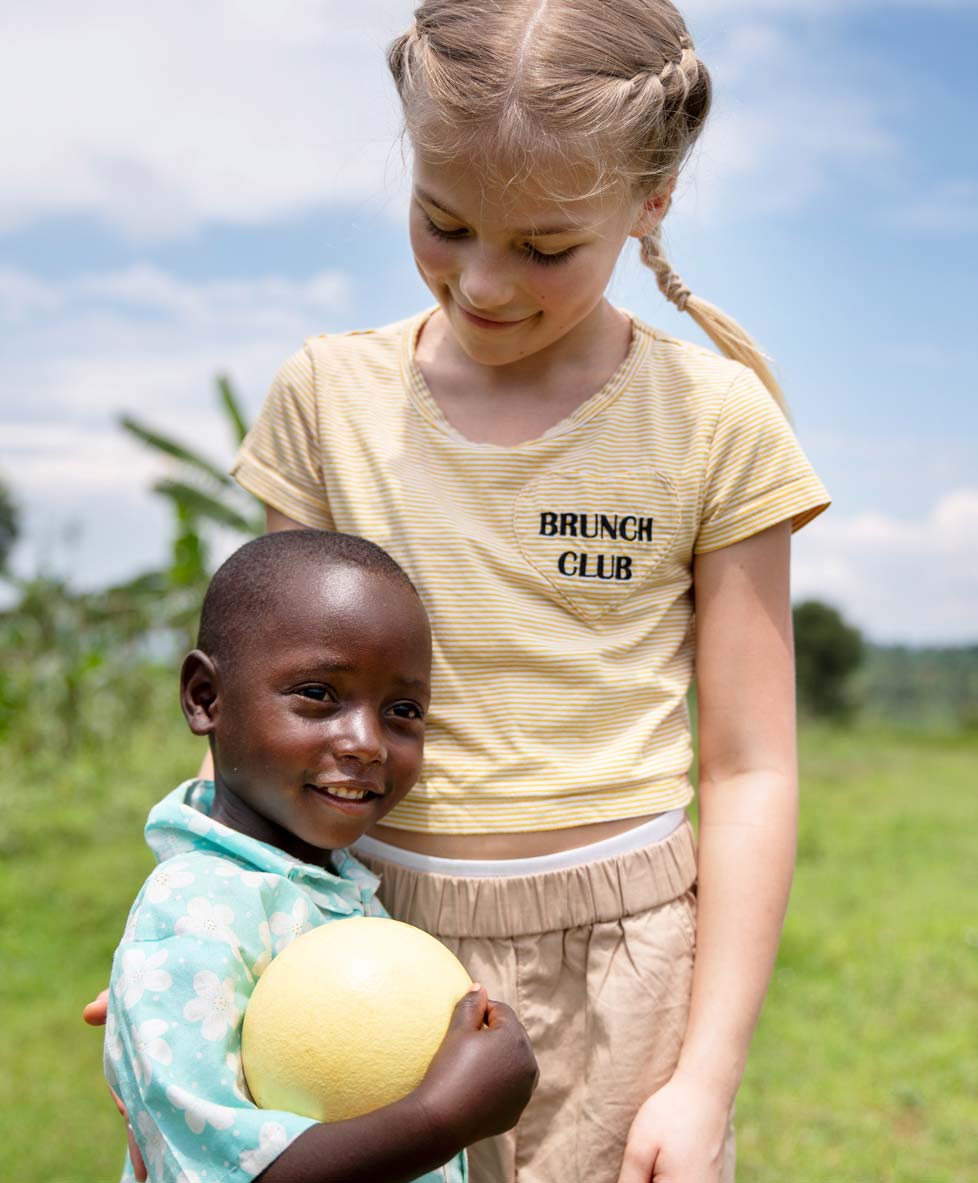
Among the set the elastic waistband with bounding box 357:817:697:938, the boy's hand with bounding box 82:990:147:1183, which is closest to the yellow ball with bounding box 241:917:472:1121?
the boy's hand with bounding box 82:990:147:1183

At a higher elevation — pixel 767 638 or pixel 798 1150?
pixel 767 638

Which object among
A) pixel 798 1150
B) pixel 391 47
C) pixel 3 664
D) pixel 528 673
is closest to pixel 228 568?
pixel 528 673

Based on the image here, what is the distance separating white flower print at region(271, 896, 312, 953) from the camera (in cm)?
180

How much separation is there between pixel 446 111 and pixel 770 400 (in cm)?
71

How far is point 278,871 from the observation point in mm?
1858

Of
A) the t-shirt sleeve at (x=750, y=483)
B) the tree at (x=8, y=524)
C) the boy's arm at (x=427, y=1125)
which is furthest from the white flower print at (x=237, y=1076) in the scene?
the tree at (x=8, y=524)

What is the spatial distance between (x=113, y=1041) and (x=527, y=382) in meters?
1.20

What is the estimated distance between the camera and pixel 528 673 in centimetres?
208

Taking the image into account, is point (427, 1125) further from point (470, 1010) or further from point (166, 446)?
point (166, 446)

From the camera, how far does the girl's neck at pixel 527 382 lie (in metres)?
2.19

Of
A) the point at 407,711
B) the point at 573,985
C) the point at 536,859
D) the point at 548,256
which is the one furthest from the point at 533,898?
the point at 548,256

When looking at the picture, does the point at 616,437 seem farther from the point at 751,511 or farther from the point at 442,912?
the point at 442,912

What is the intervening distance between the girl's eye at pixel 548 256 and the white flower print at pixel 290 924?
3.25 ft

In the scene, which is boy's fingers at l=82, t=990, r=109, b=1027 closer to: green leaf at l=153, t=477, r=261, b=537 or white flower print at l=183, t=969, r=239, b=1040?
white flower print at l=183, t=969, r=239, b=1040
